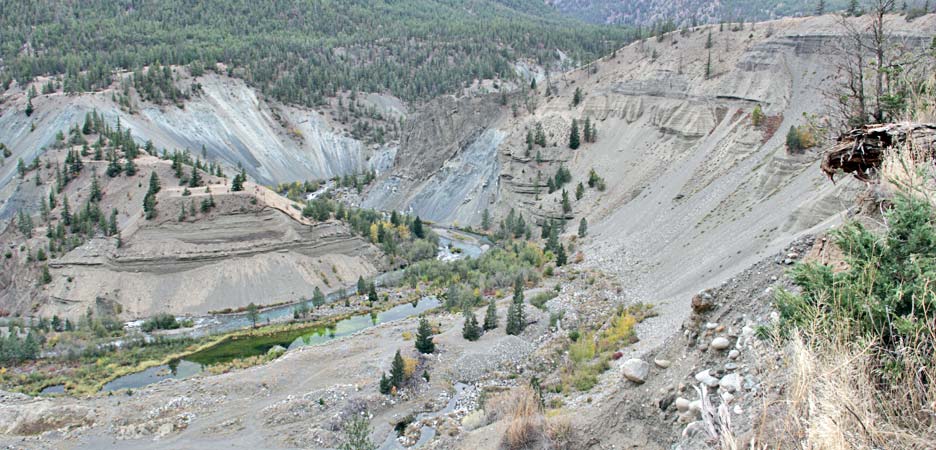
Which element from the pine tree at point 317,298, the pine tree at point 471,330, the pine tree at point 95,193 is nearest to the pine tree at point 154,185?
the pine tree at point 95,193

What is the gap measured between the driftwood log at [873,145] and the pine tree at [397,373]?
2450cm

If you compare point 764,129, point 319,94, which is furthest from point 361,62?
point 764,129

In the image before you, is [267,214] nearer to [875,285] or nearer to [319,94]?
[875,285]

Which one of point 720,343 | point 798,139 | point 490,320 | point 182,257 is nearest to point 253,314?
point 182,257

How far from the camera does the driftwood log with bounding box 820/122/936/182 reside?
9634mm

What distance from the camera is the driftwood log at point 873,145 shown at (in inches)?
379

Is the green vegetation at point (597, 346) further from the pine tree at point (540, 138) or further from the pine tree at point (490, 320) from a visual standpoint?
the pine tree at point (540, 138)

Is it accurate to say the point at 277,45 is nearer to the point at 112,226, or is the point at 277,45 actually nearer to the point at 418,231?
the point at 418,231

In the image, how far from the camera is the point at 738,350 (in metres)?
11.1

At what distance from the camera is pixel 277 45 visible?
484ft

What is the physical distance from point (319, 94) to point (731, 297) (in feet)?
401

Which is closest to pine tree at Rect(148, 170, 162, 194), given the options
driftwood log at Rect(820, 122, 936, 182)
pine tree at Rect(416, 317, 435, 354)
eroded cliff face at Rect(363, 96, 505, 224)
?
eroded cliff face at Rect(363, 96, 505, 224)

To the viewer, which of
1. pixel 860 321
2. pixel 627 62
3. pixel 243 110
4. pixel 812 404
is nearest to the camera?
pixel 812 404

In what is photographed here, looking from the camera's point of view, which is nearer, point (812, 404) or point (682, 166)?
Result: point (812, 404)
